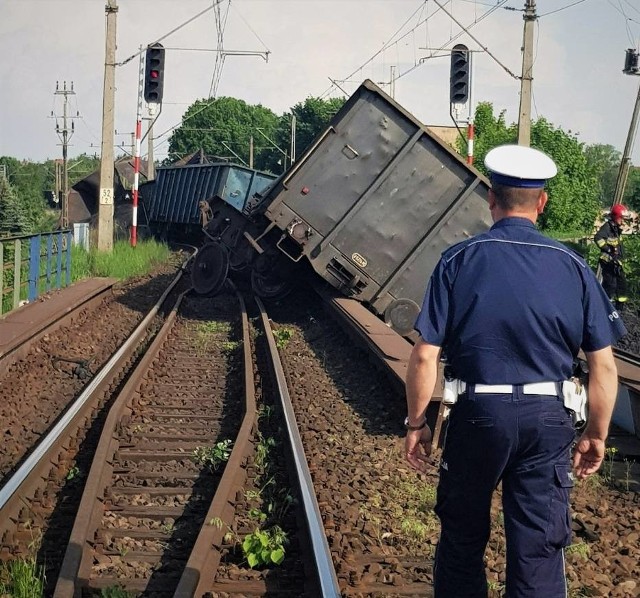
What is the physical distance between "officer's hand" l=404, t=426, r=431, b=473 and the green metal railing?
9867mm

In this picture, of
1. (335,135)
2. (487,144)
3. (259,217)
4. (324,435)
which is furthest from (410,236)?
(487,144)

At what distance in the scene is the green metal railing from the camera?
13133 mm

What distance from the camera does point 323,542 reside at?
459cm

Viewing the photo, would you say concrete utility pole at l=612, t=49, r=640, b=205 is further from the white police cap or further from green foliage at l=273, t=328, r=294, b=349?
the white police cap

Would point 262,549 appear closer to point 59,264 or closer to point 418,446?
point 418,446

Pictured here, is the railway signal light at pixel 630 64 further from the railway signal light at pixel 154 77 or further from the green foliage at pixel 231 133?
the green foliage at pixel 231 133

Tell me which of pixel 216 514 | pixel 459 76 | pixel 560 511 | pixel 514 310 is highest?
pixel 459 76

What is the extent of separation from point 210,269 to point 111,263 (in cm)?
442

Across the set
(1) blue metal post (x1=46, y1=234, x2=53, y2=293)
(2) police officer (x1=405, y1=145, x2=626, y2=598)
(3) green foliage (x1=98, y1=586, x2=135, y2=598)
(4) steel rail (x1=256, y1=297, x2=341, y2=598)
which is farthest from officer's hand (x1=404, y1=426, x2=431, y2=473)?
(1) blue metal post (x1=46, y1=234, x2=53, y2=293)

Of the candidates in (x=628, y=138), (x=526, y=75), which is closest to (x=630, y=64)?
(x=628, y=138)

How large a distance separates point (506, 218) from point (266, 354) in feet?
27.2

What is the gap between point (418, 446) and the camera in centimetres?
325

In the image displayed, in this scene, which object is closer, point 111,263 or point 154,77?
point 111,263

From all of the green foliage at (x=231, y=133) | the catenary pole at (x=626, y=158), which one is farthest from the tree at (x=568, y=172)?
the green foliage at (x=231, y=133)
